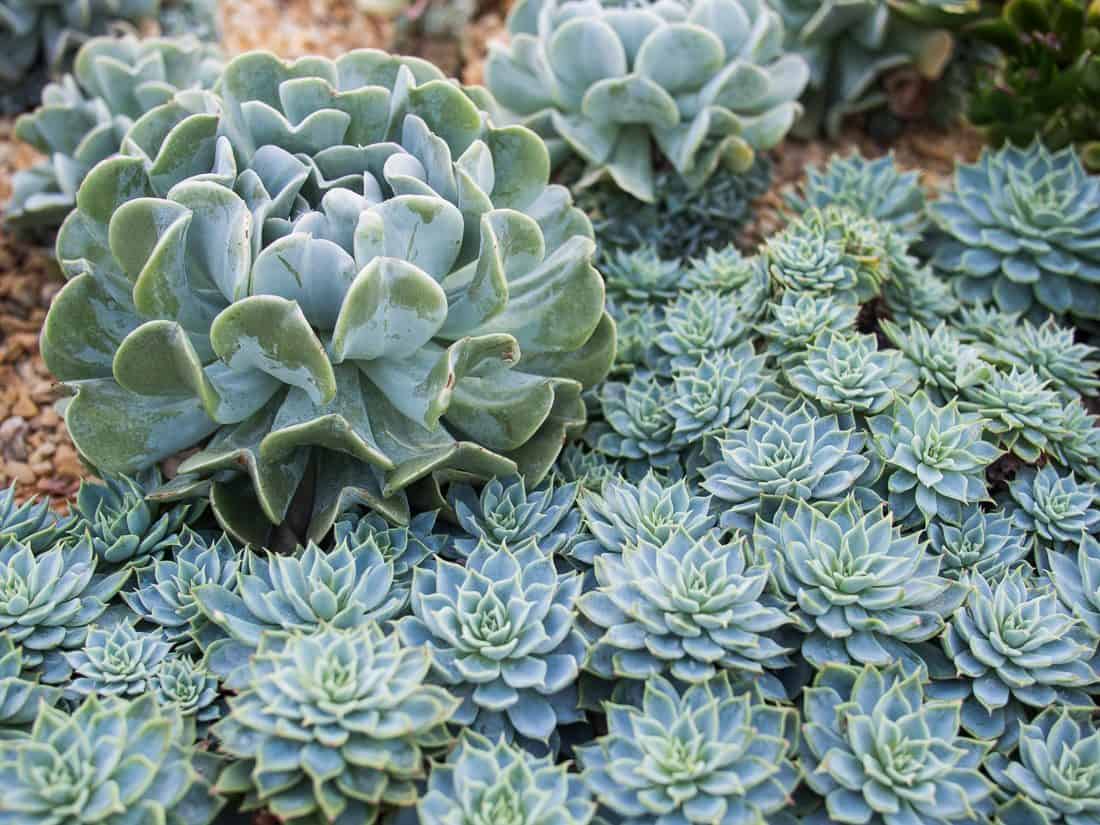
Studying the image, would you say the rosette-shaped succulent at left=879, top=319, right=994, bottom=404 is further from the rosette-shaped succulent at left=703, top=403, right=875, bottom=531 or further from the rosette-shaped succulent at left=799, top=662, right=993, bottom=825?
the rosette-shaped succulent at left=799, top=662, right=993, bottom=825

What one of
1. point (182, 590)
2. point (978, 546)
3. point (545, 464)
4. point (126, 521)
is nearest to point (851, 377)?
point (978, 546)

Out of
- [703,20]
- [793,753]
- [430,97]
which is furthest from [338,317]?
[703,20]

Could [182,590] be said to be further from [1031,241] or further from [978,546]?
[1031,241]

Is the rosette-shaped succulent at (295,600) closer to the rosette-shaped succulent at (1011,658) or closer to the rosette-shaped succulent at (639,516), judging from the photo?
the rosette-shaped succulent at (639,516)

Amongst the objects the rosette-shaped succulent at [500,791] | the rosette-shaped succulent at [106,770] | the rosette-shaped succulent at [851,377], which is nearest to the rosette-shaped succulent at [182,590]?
the rosette-shaped succulent at [106,770]

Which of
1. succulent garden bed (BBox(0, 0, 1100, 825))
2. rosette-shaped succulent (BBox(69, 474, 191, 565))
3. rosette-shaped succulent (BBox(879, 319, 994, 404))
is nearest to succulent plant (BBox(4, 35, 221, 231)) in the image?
succulent garden bed (BBox(0, 0, 1100, 825))

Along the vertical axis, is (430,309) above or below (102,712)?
above

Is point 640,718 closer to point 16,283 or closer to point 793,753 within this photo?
point 793,753
